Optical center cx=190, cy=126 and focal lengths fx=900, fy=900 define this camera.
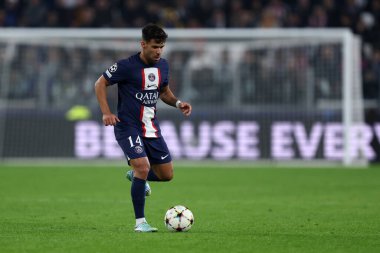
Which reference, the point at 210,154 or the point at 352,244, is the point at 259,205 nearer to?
the point at 352,244

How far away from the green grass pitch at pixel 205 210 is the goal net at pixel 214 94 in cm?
158

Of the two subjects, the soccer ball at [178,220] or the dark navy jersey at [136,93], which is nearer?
the soccer ball at [178,220]

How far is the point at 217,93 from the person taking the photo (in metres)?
21.0

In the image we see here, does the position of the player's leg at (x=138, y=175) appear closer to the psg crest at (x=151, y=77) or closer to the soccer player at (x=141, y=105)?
the soccer player at (x=141, y=105)

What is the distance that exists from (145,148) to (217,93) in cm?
1223

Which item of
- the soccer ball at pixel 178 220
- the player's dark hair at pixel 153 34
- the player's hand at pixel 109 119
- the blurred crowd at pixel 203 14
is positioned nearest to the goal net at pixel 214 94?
the blurred crowd at pixel 203 14

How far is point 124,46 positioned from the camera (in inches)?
845

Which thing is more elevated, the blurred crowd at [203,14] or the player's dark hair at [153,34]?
the blurred crowd at [203,14]

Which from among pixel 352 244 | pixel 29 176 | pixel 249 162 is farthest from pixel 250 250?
pixel 249 162

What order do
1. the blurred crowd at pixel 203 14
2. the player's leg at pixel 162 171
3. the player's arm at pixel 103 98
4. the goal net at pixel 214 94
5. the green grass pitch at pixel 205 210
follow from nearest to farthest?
the green grass pitch at pixel 205 210, the player's arm at pixel 103 98, the player's leg at pixel 162 171, the goal net at pixel 214 94, the blurred crowd at pixel 203 14

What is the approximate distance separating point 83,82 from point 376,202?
10845 mm

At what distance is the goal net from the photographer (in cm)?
2019

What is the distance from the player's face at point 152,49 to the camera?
866 cm

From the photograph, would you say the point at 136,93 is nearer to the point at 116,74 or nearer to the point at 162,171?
the point at 116,74
